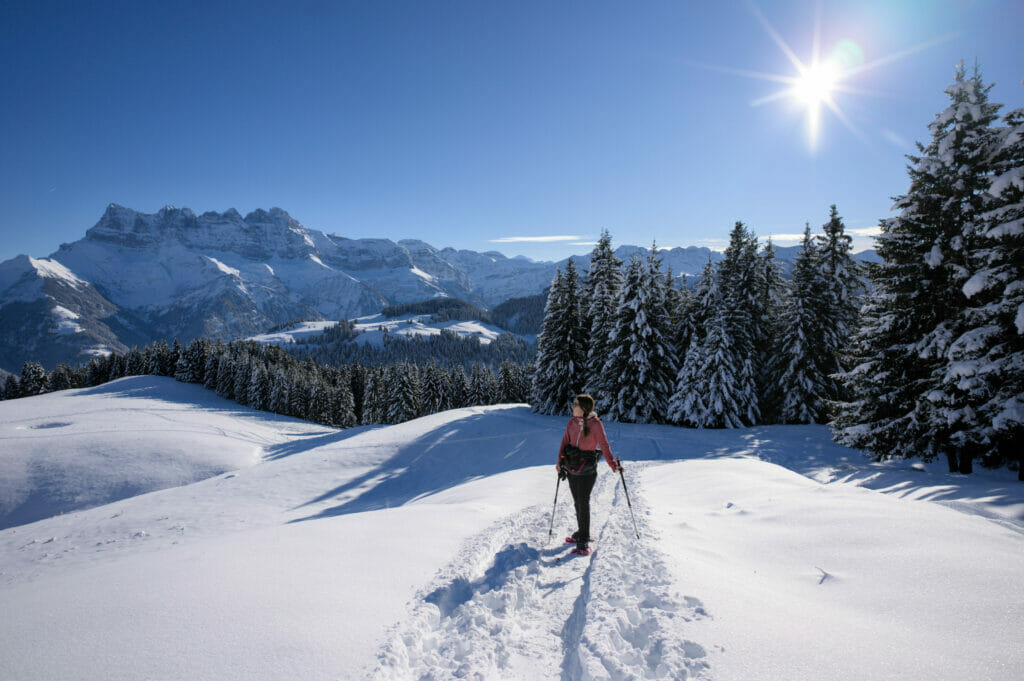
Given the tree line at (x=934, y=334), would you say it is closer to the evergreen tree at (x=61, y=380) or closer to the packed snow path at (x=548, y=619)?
the packed snow path at (x=548, y=619)

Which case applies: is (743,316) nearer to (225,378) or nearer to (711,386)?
(711,386)

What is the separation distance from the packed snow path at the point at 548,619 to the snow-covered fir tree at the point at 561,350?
24194 millimetres

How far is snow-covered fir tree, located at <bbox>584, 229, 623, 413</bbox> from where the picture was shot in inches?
1152

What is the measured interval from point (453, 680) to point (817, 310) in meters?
30.2

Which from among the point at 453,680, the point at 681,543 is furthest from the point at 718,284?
the point at 453,680

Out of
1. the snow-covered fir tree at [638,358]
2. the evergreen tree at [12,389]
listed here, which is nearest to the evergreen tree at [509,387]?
the snow-covered fir tree at [638,358]

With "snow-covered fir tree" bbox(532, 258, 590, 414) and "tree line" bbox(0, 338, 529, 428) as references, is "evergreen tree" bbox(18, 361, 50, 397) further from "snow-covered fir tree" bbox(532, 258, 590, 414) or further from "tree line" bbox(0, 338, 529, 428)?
"snow-covered fir tree" bbox(532, 258, 590, 414)

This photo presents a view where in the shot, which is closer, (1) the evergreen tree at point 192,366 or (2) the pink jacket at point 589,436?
(2) the pink jacket at point 589,436

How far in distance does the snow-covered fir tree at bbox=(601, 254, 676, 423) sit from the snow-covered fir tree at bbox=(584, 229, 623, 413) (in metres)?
0.76

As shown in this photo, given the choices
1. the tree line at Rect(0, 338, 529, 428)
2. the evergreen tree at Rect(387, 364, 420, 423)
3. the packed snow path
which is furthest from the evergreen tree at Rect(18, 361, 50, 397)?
the packed snow path

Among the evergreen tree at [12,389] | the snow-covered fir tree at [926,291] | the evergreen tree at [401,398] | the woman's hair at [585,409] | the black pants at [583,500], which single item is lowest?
the evergreen tree at [12,389]

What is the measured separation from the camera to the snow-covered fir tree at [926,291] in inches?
449

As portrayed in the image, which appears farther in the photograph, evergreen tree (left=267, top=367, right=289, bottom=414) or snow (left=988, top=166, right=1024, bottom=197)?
evergreen tree (left=267, top=367, right=289, bottom=414)

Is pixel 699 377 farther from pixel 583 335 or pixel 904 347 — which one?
pixel 904 347
